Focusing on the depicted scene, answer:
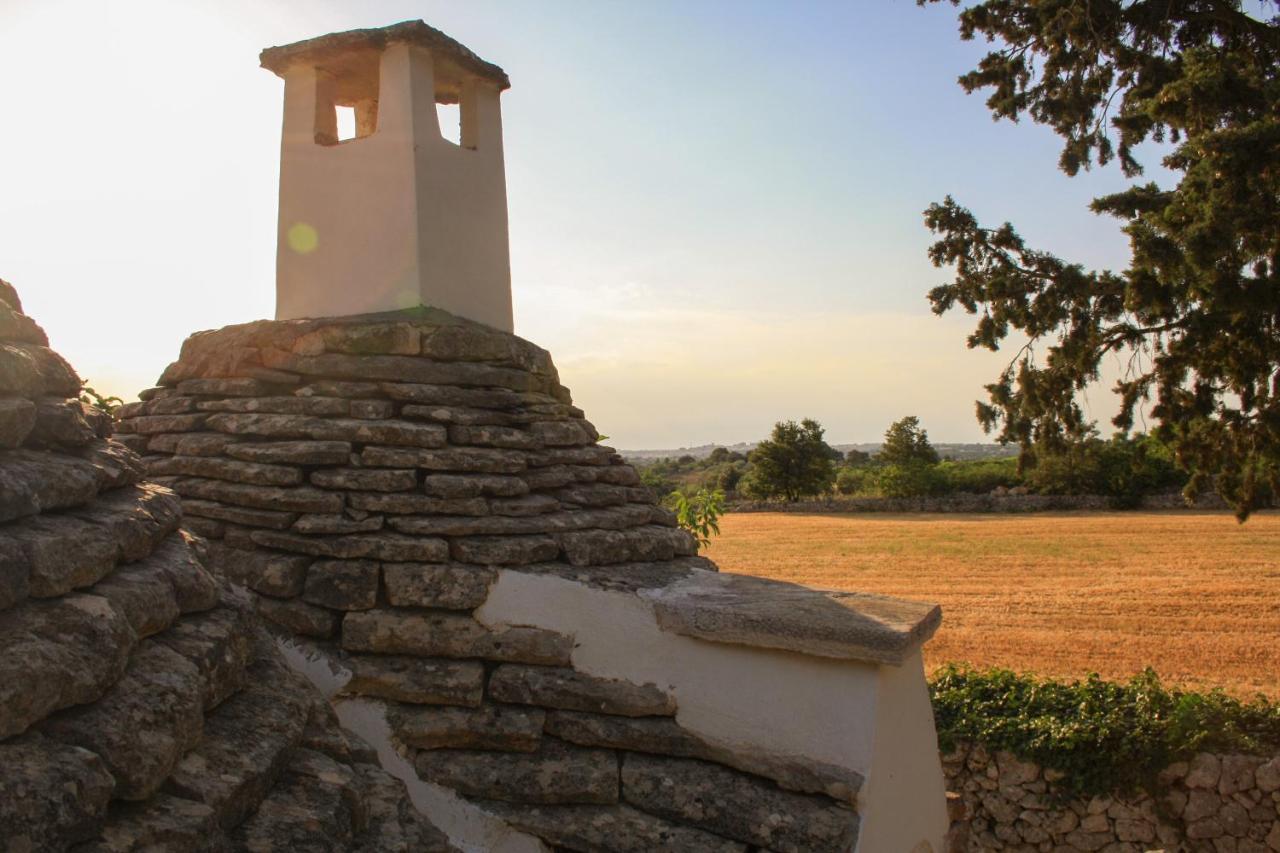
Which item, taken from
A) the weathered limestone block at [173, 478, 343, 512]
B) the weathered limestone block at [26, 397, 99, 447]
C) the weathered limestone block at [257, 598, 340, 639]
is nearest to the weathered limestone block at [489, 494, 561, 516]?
the weathered limestone block at [173, 478, 343, 512]

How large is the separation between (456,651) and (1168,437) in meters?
9.77

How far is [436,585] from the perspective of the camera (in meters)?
4.25

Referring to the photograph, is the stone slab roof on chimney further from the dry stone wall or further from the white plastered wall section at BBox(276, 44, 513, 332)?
the dry stone wall

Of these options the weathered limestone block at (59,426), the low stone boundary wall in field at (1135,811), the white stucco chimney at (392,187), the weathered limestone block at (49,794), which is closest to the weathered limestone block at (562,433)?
the white stucco chimney at (392,187)

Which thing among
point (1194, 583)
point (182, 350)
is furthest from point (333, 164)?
point (1194, 583)

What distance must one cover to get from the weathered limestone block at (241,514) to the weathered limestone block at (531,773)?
125 centimetres

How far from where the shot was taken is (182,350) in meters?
5.45

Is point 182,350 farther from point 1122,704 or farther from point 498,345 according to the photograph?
point 1122,704

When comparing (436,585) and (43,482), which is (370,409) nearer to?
(436,585)

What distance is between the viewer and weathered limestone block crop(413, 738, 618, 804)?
3.91 m

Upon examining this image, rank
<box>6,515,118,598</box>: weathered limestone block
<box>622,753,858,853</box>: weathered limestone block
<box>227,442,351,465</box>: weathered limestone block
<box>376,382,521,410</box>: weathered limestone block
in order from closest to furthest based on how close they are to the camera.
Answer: <box>6,515,118,598</box>: weathered limestone block, <box>622,753,858,853</box>: weathered limestone block, <box>227,442,351,465</box>: weathered limestone block, <box>376,382,521,410</box>: weathered limestone block

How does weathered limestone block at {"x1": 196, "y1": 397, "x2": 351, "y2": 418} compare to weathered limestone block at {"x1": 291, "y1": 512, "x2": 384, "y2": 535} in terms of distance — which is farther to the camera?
weathered limestone block at {"x1": 196, "y1": 397, "x2": 351, "y2": 418}

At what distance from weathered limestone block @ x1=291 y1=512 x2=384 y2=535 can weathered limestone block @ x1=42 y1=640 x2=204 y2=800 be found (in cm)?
147

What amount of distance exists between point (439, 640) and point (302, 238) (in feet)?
9.42
